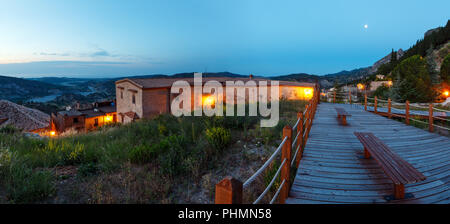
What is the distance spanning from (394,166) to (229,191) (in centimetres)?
323

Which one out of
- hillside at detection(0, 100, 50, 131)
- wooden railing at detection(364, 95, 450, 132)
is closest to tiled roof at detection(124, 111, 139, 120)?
hillside at detection(0, 100, 50, 131)

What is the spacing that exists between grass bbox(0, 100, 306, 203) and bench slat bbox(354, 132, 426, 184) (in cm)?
237

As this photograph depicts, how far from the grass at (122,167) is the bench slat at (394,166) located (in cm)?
237

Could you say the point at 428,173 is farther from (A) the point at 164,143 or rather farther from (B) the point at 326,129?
(A) the point at 164,143

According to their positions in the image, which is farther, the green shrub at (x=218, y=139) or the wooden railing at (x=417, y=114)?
the wooden railing at (x=417, y=114)

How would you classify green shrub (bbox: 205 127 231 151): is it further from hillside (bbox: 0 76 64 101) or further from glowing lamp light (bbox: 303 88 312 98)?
hillside (bbox: 0 76 64 101)

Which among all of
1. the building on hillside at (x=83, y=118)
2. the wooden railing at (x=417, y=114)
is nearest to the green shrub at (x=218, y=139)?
the wooden railing at (x=417, y=114)

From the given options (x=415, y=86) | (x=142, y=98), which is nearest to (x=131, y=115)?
(x=142, y=98)

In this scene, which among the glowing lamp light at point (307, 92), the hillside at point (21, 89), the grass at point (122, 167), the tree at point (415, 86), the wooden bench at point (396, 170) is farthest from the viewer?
the hillside at point (21, 89)

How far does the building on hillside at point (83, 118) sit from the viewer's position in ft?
87.2

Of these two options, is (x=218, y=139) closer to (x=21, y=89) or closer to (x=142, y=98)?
(x=142, y=98)

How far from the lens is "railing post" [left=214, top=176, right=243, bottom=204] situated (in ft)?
4.91

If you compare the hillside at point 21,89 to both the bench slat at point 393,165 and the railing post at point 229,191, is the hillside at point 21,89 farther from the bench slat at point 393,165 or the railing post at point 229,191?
the bench slat at point 393,165
